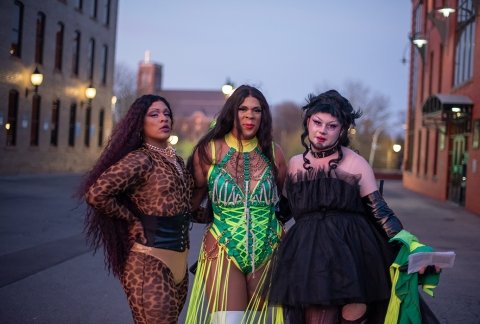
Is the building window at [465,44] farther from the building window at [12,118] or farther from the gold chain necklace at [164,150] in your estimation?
the gold chain necklace at [164,150]

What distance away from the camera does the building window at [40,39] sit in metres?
26.3

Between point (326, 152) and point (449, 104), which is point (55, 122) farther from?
point (326, 152)

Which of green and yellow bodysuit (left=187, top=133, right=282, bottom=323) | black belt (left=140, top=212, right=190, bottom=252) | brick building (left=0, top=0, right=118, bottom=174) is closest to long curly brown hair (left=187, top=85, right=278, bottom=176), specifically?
green and yellow bodysuit (left=187, top=133, right=282, bottom=323)

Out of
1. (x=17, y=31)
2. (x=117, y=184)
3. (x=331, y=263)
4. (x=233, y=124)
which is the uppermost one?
(x=17, y=31)

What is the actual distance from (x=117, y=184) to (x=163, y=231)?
15.0 inches

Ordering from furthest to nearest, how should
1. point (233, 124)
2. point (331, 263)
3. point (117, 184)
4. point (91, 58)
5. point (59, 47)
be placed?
point (91, 58) → point (59, 47) → point (233, 124) → point (117, 184) → point (331, 263)

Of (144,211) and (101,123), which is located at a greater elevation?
(101,123)

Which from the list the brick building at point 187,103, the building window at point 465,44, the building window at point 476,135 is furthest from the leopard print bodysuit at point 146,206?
the brick building at point 187,103

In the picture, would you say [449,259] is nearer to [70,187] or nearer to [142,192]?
[142,192]

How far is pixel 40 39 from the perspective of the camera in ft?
86.9

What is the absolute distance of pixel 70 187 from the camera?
22.7 metres

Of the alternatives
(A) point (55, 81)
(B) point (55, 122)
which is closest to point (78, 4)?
(A) point (55, 81)

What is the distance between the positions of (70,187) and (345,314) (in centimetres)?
2020

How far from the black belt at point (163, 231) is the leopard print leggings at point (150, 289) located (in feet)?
0.33
